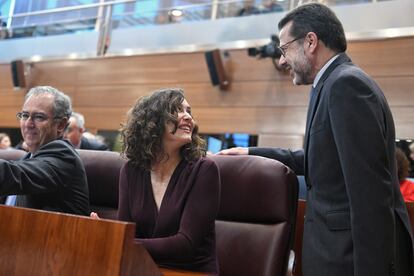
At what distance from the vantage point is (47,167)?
157 centimetres

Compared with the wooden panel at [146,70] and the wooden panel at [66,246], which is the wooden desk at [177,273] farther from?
the wooden panel at [146,70]

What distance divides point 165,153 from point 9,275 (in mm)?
709

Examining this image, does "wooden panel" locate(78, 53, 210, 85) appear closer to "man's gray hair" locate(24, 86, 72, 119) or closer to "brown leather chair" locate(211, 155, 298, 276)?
"man's gray hair" locate(24, 86, 72, 119)

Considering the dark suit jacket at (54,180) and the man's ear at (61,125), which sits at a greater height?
the man's ear at (61,125)

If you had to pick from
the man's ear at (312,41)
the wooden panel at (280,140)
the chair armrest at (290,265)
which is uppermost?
the man's ear at (312,41)

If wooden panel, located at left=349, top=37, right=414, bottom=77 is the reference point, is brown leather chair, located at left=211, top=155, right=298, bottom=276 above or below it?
below

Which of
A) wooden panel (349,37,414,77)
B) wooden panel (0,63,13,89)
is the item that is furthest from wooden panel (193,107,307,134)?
wooden panel (0,63,13,89)

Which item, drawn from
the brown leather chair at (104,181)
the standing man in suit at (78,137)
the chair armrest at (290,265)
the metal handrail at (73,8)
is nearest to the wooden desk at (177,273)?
the chair armrest at (290,265)

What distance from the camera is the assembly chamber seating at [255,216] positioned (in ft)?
5.25

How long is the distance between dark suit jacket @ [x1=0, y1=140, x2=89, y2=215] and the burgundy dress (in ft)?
0.62

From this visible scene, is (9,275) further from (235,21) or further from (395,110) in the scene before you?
(235,21)

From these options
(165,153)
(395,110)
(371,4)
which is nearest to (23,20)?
(371,4)

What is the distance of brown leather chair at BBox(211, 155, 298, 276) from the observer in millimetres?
1600

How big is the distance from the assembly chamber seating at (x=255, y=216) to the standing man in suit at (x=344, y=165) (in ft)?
0.65
